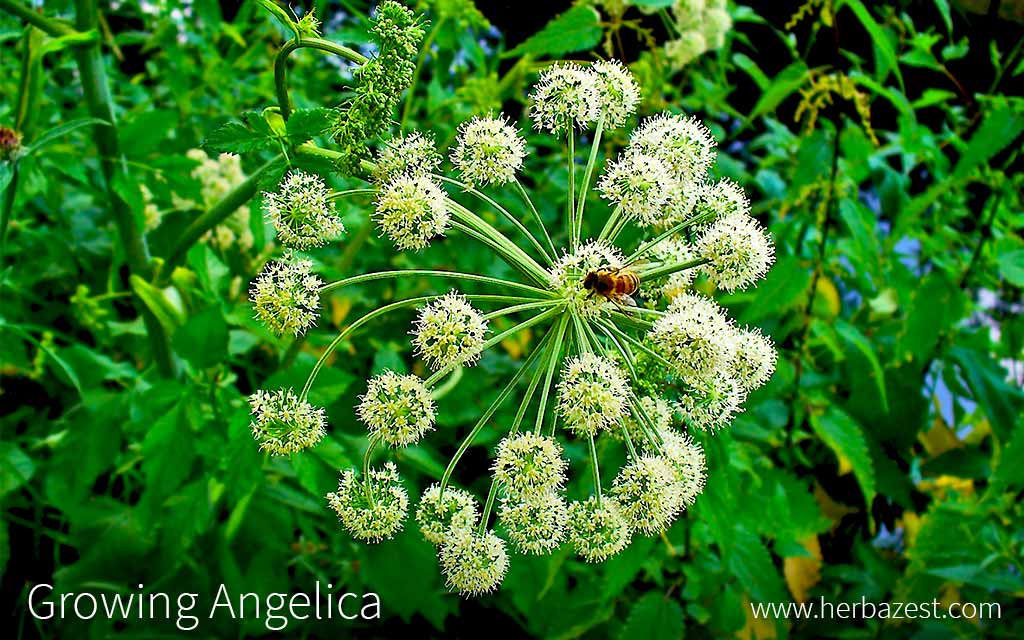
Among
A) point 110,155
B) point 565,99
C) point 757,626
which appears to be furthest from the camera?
point 757,626

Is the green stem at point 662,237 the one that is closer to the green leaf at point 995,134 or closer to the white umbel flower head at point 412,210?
the white umbel flower head at point 412,210

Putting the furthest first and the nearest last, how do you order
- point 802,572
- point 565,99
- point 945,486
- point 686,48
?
point 945,486 < point 802,572 < point 686,48 < point 565,99

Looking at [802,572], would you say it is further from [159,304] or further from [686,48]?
[159,304]

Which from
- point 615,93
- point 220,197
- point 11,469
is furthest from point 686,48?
point 11,469

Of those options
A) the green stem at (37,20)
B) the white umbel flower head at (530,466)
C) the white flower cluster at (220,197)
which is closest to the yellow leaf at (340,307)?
the white flower cluster at (220,197)

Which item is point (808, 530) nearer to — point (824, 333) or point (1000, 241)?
point (824, 333)

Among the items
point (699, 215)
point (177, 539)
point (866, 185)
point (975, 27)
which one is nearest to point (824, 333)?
point (699, 215)

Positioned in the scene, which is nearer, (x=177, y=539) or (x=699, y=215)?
(x=699, y=215)
